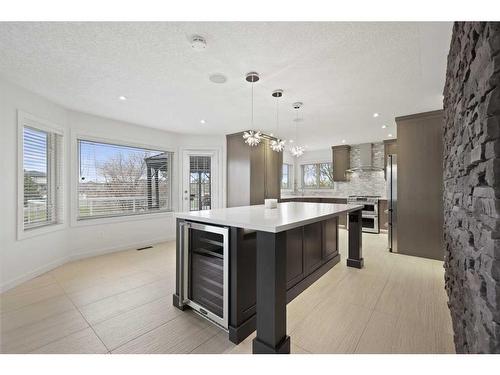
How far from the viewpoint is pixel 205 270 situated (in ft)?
6.82

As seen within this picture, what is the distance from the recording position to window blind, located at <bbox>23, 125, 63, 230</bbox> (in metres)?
3.10

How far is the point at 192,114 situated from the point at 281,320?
11.5ft

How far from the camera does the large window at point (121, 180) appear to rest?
400cm

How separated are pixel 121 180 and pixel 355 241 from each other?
4437 millimetres

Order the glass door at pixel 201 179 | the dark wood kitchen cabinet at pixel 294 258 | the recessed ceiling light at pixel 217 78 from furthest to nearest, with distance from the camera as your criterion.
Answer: the glass door at pixel 201 179 < the recessed ceiling light at pixel 217 78 < the dark wood kitchen cabinet at pixel 294 258

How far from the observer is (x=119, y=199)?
14.5 feet

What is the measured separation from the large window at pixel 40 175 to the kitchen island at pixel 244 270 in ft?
8.44

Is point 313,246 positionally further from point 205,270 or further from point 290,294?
point 205,270

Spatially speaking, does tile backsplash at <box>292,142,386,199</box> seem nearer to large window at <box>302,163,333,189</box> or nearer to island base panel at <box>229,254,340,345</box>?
large window at <box>302,163,333,189</box>

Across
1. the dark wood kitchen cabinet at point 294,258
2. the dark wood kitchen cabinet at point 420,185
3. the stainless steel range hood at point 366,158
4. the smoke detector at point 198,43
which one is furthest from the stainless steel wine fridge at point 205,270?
the stainless steel range hood at point 366,158

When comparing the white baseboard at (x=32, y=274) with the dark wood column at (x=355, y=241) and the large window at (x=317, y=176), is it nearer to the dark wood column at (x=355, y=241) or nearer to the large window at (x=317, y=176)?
the dark wood column at (x=355, y=241)

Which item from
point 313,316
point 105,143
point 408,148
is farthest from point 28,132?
point 408,148

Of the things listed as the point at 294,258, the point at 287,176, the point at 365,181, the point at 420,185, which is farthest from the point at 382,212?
the point at 294,258
